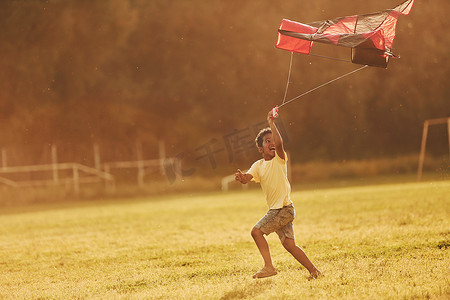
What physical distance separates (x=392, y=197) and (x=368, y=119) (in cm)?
1906

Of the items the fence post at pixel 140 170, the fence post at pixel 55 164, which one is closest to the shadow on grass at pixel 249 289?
the fence post at pixel 140 170

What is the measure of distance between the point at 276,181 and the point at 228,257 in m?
2.12

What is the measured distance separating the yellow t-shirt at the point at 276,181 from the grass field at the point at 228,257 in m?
0.75

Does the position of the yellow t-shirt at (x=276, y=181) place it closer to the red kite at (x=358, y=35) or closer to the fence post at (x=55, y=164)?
the red kite at (x=358, y=35)

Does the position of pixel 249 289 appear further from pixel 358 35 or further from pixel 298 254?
pixel 358 35

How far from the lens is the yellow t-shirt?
16.9ft

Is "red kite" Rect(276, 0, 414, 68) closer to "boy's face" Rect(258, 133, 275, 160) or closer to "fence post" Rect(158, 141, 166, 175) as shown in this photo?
"boy's face" Rect(258, 133, 275, 160)

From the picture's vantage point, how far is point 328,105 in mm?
32719

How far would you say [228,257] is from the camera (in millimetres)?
6938

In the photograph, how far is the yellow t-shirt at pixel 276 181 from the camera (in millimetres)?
5160

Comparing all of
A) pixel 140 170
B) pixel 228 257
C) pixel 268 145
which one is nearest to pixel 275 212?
pixel 268 145

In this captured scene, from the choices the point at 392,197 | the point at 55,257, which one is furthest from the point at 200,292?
the point at 392,197

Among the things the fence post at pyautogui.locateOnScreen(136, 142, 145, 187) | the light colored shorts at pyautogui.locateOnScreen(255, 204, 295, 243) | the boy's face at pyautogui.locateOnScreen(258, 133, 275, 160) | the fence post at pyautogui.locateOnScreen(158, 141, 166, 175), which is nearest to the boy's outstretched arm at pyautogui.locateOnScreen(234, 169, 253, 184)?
the boy's face at pyautogui.locateOnScreen(258, 133, 275, 160)

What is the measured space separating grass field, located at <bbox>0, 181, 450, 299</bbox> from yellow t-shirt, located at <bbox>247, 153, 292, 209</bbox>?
75 centimetres
